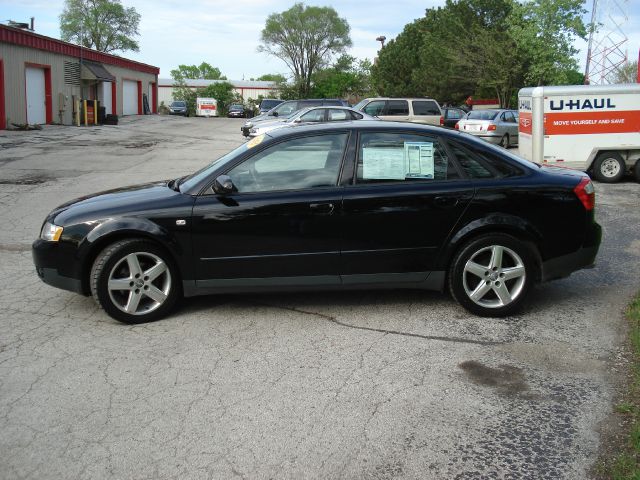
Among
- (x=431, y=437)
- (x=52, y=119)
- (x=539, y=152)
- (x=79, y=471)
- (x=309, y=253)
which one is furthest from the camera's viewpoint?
(x=52, y=119)

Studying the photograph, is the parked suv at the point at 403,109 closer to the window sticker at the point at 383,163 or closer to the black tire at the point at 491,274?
the window sticker at the point at 383,163

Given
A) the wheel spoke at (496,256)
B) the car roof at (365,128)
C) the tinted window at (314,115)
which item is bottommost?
the wheel spoke at (496,256)

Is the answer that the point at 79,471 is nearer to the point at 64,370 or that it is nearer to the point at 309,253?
the point at 64,370

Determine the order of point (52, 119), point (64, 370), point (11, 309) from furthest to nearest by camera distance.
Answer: point (52, 119), point (11, 309), point (64, 370)

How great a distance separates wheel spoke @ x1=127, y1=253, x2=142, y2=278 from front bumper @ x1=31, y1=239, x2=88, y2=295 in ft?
1.39

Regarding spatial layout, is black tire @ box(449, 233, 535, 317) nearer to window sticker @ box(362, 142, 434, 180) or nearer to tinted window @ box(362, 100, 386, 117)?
window sticker @ box(362, 142, 434, 180)

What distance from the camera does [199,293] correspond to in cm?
539

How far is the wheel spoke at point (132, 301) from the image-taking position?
5.28m

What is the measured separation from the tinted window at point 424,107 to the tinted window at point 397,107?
31 centimetres

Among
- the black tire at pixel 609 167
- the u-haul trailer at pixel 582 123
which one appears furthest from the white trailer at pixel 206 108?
the black tire at pixel 609 167

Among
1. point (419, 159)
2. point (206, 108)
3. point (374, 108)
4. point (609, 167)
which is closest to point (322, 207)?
point (419, 159)

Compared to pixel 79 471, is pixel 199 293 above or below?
above

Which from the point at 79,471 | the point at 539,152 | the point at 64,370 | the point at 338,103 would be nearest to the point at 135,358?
the point at 64,370

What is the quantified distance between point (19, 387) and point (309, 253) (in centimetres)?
231
